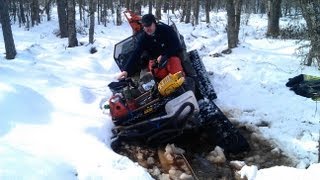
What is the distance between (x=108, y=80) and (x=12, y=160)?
515 cm

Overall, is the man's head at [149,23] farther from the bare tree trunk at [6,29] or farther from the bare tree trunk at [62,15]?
the bare tree trunk at [62,15]

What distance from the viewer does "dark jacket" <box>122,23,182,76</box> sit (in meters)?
7.67

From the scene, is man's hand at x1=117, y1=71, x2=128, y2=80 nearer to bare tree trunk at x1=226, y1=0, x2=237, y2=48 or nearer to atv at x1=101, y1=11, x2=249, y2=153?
atv at x1=101, y1=11, x2=249, y2=153

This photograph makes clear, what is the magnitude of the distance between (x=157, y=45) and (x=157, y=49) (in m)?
0.09

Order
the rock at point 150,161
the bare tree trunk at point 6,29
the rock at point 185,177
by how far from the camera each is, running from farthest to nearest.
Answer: the bare tree trunk at point 6,29 < the rock at point 150,161 < the rock at point 185,177

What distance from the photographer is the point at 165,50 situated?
308 inches

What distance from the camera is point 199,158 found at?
6.61m

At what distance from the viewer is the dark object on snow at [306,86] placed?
28.1ft

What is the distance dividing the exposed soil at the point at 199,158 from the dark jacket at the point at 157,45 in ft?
5.32

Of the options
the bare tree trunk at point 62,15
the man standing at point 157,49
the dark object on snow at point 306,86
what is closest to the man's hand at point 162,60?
the man standing at point 157,49

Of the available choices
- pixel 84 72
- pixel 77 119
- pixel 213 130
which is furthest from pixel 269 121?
pixel 84 72

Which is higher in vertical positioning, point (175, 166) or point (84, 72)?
point (84, 72)

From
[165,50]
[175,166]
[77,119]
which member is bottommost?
[175,166]

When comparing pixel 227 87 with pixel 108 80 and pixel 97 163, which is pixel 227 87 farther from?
pixel 97 163
